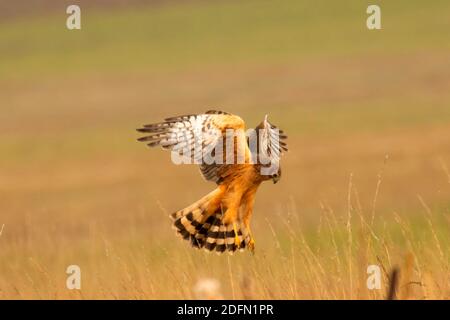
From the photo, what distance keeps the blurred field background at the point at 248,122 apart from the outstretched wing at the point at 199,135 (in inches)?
14.6

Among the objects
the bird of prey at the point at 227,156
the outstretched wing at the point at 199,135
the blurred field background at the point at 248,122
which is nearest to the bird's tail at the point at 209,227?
the bird of prey at the point at 227,156

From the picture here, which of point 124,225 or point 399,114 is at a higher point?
point 399,114

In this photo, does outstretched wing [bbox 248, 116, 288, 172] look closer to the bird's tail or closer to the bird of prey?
the bird of prey

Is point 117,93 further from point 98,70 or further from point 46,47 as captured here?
point 46,47

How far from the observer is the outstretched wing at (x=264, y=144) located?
23.7 ft

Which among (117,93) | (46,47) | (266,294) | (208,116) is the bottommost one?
(266,294)

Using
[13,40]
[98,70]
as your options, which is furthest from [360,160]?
[13,40]

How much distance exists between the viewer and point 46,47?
6462 centimetres

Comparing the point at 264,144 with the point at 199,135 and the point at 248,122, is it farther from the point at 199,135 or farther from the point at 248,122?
the point at 248,122

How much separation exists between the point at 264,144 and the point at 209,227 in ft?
2.73

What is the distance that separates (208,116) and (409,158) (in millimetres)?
15616

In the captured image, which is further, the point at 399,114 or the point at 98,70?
the point at 98,70

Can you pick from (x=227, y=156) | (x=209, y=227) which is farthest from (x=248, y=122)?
(x=227, y=156)
